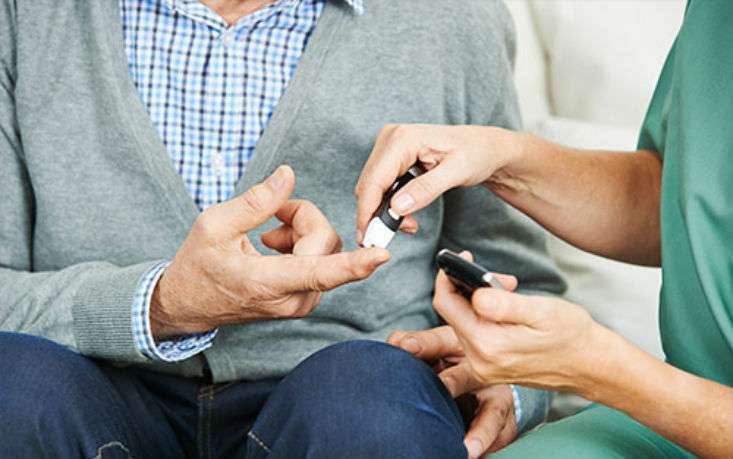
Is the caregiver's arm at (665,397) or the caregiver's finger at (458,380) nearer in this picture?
the caregiver's arm at (665,397)

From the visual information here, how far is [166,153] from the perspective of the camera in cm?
135

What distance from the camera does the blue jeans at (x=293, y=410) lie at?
103 centimetres

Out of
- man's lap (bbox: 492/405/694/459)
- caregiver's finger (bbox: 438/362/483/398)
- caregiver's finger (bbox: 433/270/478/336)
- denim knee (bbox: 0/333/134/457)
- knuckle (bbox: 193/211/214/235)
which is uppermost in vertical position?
knuckle (bbox: 193/211/214/235)

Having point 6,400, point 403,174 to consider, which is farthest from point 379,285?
point 6,400

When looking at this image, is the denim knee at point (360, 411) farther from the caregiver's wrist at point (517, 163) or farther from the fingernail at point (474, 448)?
the caregiver's wrist at point (517, 163)

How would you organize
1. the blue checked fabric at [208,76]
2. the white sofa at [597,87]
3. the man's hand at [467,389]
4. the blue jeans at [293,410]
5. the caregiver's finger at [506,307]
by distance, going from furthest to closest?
the white sofa at [597,87], the blue checked fabric at [208,76], the man's hand at [467,389], the blue jeans at [293,410], the caregiver's finger at [506,307]

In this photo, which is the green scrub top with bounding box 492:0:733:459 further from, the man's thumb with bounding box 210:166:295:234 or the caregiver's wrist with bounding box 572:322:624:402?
the man's thumb with bounding box 210:166:295:234

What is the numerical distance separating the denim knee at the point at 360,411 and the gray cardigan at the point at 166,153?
0.25 meters

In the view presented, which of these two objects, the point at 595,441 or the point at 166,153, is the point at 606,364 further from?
the point at 166,153

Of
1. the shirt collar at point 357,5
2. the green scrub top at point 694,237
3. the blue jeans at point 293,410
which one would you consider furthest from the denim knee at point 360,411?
the shirt collar at point 357,5

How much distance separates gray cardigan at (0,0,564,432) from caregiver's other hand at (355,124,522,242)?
0.18 metres

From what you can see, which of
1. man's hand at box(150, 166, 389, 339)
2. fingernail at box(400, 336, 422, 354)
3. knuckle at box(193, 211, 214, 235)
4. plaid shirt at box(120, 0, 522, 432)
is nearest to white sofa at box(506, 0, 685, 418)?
fingernail at box(400, 336, 422, 354)

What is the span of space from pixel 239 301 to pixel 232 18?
1.50ft

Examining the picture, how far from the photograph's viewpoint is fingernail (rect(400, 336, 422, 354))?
130 cm
